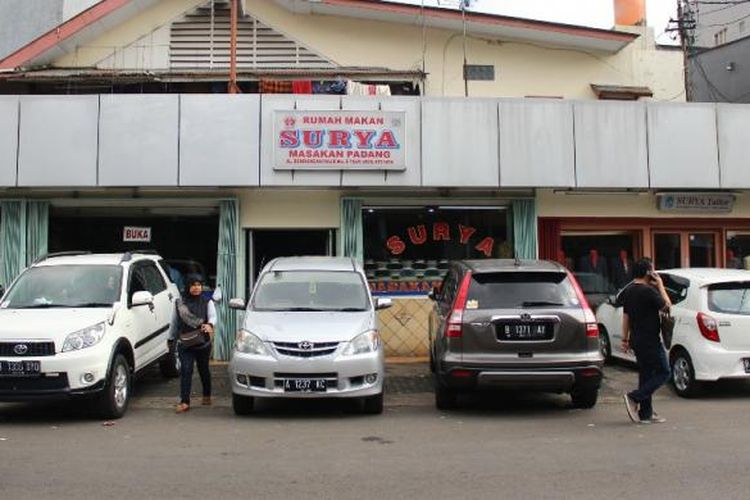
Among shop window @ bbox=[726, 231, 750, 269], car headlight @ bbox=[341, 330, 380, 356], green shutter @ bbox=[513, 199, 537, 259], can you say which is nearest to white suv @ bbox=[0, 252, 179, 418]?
car headlight @ bbox=[341, 330, 380, 356]

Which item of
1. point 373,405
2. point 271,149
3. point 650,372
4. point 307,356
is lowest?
point 373,405

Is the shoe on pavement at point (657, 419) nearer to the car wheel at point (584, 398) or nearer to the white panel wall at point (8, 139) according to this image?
the car wheel at point (584, 398)

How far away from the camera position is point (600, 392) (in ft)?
34.2

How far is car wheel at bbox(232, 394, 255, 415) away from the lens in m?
8.80

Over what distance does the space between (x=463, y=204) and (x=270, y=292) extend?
560 cm

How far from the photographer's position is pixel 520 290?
8758mm

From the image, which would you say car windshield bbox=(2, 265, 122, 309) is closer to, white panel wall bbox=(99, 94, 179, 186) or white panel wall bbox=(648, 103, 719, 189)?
white panel wall bbox=(99, 94, 179, 186)

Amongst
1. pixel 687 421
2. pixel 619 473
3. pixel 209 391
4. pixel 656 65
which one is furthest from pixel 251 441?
pixel 656 65

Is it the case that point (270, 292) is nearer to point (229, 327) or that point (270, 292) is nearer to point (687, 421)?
point (229, 327)

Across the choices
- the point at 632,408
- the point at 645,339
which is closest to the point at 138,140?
the point at 645,339

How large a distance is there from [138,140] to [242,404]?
18.9 ft

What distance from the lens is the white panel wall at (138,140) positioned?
1264 cm

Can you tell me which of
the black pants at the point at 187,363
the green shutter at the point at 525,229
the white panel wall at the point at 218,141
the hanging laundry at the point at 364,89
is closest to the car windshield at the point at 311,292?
the black pants at the point at 187,363

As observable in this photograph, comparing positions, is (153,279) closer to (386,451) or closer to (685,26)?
(386,451)
